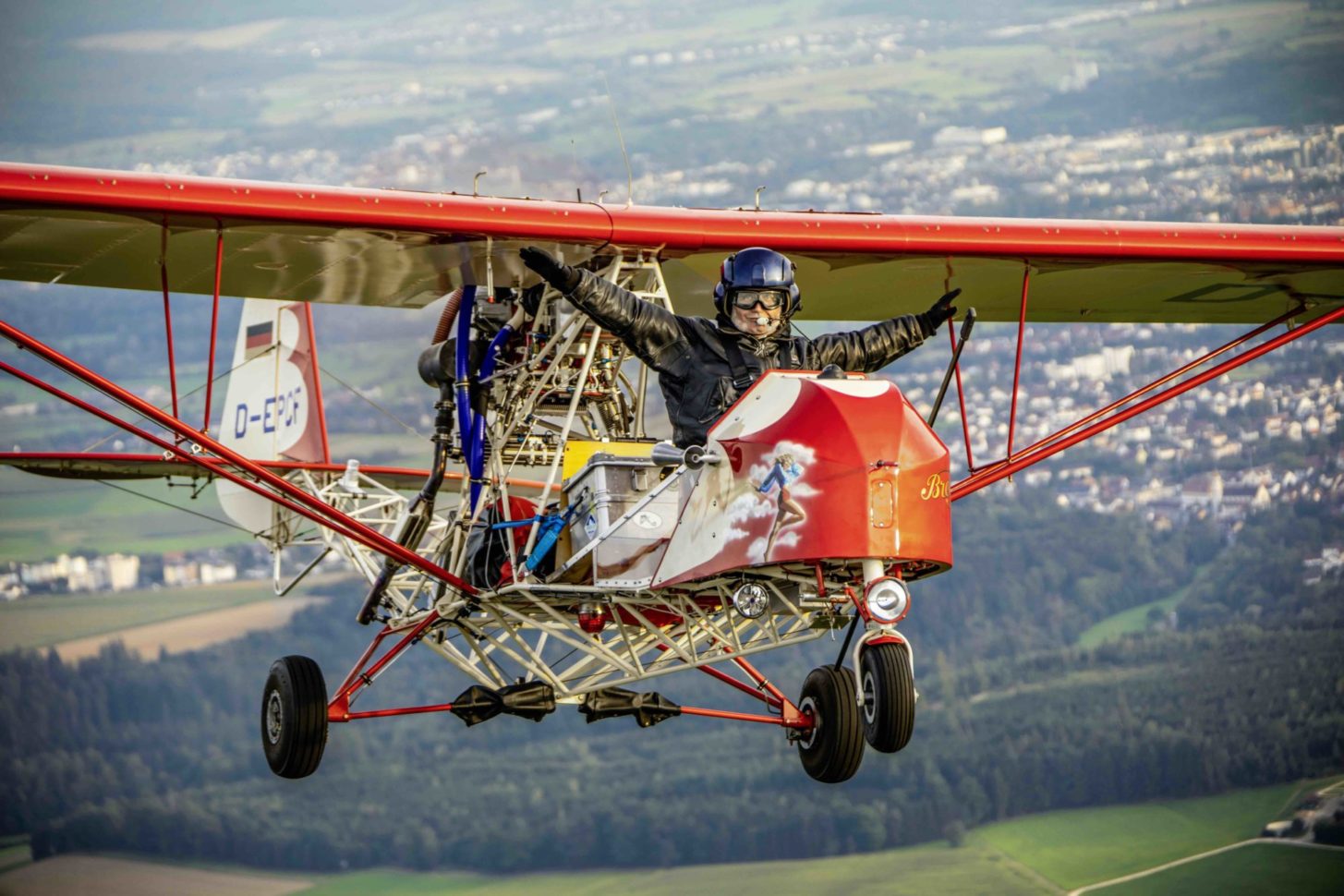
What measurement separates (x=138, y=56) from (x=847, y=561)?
6151cm

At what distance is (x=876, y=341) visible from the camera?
422 inches

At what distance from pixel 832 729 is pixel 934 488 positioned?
2983 millimetres

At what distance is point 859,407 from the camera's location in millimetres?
8680

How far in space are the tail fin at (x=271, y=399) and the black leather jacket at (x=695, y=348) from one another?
7.01 m

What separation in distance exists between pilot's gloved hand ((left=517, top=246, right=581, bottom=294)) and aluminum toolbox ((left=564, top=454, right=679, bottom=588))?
109 centimetres

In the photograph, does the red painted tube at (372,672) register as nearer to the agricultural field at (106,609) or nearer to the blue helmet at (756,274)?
the blue helmet at (756,274)

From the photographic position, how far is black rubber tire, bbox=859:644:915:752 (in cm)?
909

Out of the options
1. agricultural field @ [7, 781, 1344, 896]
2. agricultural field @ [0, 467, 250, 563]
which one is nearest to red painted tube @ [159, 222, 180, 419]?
agricultural field @ [7, 781, 1344, 896]

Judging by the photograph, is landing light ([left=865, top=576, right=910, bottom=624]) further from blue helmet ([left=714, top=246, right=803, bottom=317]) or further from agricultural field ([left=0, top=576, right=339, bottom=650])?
agricultural field ([left=0, top=576, right=339, bottom=650])

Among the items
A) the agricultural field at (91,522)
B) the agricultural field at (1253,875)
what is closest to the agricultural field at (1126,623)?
A: the agricultural field at (1253,875)

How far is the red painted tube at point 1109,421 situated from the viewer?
11.8 m

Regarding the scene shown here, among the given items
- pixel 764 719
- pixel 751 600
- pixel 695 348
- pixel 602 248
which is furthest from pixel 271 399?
pixel 751 600

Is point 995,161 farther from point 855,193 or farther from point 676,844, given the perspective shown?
point 676,844

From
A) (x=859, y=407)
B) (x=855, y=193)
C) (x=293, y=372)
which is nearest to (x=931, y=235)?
(x=859, y=407)
